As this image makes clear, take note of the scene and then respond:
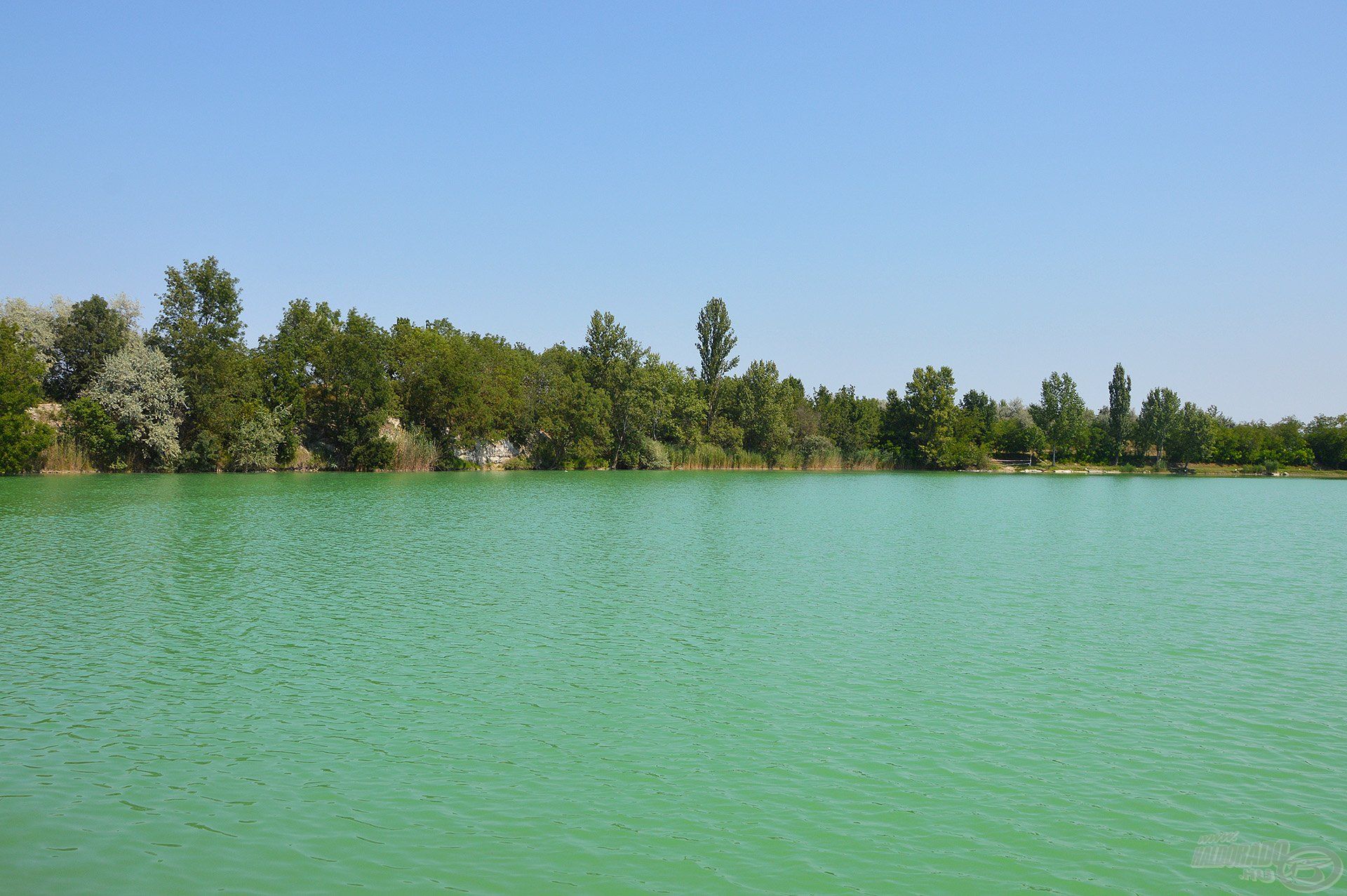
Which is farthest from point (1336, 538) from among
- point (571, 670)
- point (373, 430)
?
point (373, 430)

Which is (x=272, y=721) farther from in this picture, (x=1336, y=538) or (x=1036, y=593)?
(x=1336, y=538)

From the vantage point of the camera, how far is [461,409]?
198 feet

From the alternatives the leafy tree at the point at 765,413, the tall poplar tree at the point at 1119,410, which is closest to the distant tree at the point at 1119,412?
the tall poplar tree at the point at 1119,410

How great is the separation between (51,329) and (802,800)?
193 feet

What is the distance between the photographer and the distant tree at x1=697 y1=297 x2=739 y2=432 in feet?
257

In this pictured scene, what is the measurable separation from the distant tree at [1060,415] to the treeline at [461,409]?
193 millimetres

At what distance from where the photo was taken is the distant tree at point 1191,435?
8475 cm

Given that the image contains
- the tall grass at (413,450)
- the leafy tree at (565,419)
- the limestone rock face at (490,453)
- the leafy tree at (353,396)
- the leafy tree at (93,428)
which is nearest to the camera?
the leafy tree at (93,428)

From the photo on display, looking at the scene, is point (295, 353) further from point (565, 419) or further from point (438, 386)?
point (565, 419)

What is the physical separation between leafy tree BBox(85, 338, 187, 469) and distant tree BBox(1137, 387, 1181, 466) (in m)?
86.5

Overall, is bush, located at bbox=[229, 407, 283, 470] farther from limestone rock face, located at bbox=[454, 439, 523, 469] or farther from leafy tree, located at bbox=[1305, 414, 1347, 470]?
leafy tree, located at bbox=[1305, 414, 1347, 470]

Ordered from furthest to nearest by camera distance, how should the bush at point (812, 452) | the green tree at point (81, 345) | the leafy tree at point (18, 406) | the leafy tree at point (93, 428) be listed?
the bush at point (812, 452), the green tree at point (81, 345), the leafy tree at point (93, 428), the leafy tree at point (18, 406)

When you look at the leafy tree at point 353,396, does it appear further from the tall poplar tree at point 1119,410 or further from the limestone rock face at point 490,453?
the tall poplar tree at point 1119,410

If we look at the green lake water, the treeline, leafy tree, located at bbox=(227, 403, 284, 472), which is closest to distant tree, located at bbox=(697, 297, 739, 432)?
the treeline
